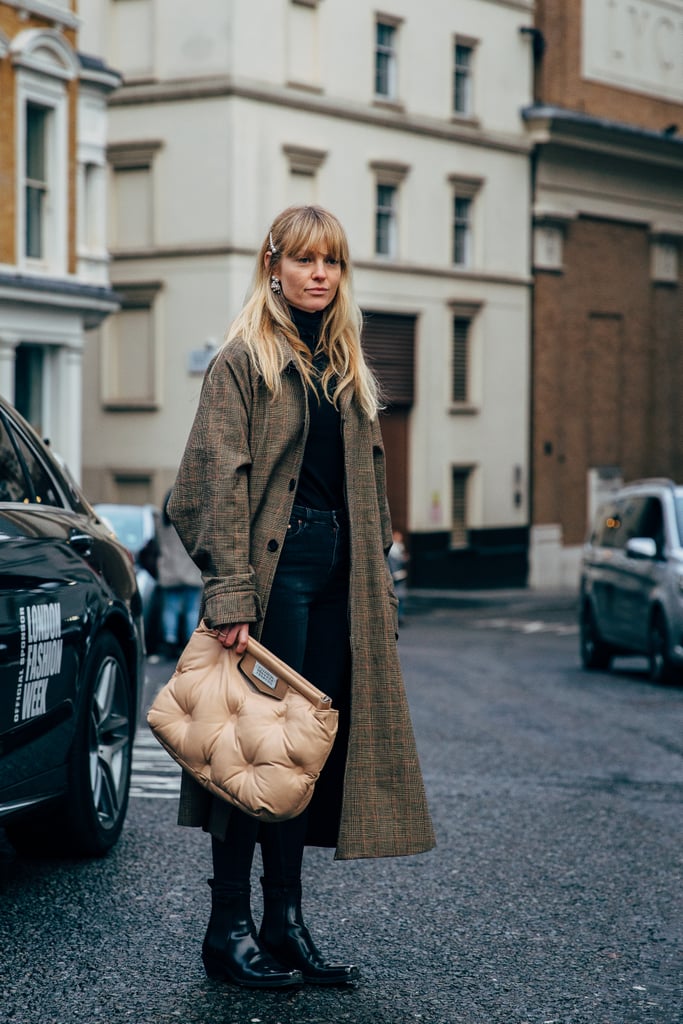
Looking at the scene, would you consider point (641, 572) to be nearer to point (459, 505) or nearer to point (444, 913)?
point (444, 913)

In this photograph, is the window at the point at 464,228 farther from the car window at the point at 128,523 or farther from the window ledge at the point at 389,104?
the car window at the point at 128,523

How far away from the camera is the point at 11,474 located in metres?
5.96

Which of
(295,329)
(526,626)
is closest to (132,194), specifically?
(526,626)

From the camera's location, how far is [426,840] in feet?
15.5

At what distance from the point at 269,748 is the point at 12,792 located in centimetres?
133

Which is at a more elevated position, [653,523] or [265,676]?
[265,676]

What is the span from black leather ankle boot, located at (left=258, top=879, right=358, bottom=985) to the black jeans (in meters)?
0.04

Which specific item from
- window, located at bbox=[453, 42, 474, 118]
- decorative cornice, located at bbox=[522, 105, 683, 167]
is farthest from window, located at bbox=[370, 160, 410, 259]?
decorative cornice, located at bbox=[522, 105, 683, 167]

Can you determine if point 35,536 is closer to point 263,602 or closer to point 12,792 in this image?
point 12,792

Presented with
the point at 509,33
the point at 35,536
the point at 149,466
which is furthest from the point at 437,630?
the point at 35,536

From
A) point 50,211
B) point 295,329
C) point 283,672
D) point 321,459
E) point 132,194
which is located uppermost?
point 132,194

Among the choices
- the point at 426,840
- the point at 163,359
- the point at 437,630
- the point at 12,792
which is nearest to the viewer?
the point at 426,840

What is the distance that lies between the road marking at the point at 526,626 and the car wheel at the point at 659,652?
9248 millimetres

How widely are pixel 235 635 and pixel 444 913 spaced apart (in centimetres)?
160
